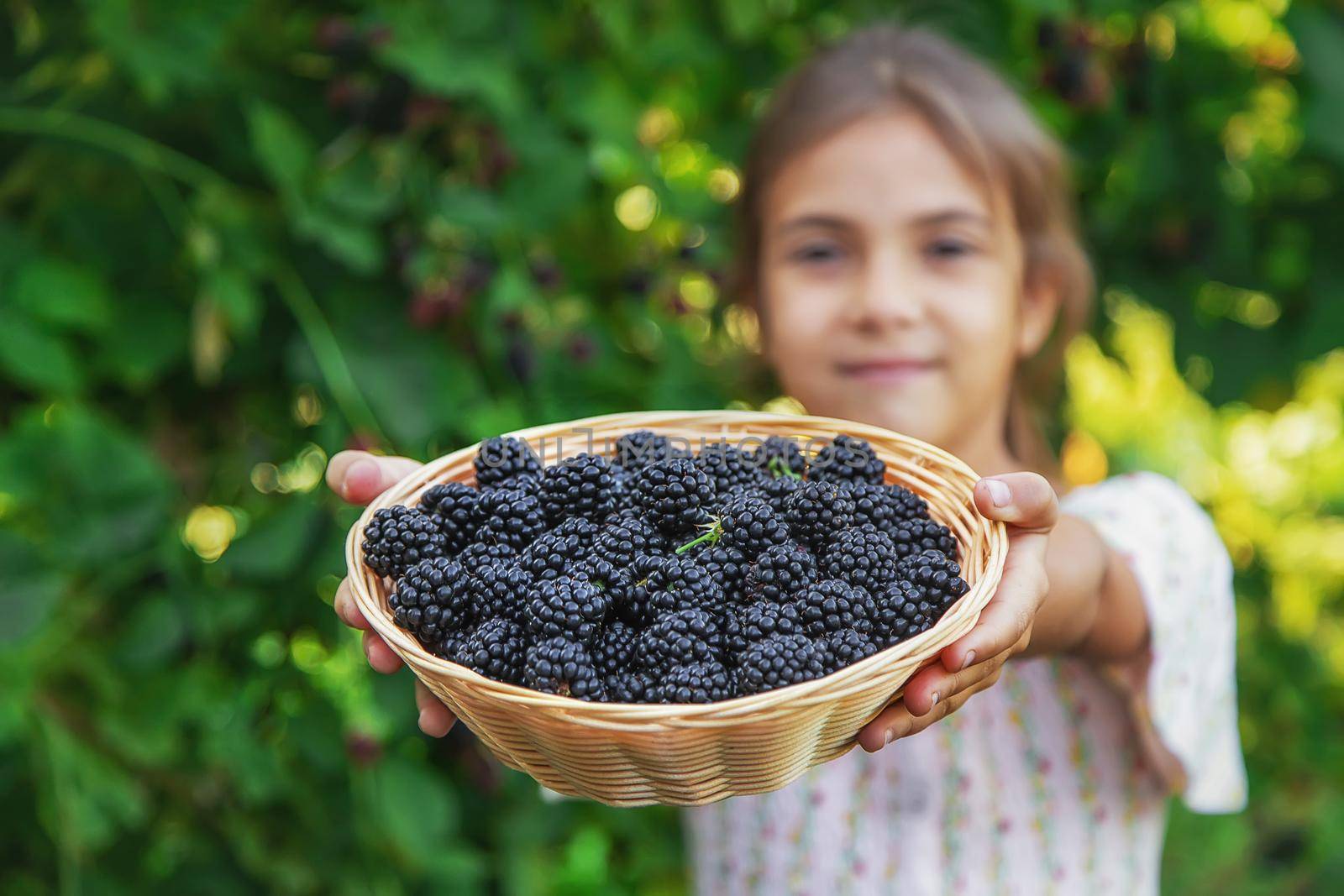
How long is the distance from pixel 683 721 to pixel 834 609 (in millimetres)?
151

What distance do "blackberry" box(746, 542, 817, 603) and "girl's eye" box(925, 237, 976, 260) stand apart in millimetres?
554

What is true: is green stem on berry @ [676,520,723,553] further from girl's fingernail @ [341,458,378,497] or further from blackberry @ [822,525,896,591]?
girl's fingernail @ [341,458,378,497]

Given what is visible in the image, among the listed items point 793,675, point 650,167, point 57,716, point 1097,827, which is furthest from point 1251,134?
point 57,716

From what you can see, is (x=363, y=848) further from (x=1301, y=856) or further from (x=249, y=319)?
(x=1301, y=856)

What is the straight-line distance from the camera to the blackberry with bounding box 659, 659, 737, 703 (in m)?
0.70

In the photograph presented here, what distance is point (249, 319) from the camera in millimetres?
1362

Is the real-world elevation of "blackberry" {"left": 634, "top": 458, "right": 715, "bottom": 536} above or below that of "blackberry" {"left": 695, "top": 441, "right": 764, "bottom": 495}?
above

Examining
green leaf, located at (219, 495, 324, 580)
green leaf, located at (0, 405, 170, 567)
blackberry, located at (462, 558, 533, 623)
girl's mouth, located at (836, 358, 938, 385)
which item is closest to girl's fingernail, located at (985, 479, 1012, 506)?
blackberry, located at (462, 558, 533, 623)

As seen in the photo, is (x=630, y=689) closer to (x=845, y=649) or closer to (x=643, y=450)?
A: (x=845, y=649)

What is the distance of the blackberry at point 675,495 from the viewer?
866 mm

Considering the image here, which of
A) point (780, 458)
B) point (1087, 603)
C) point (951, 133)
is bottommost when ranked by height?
point (1087, 603)

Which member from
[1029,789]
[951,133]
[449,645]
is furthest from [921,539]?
[951,133]

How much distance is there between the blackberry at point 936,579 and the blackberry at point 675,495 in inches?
6.3

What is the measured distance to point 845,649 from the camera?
2.40 ft
